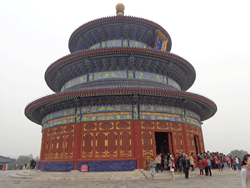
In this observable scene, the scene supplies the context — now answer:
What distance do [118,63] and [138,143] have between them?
26.2 feet

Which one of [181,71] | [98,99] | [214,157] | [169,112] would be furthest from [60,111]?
[214,157]

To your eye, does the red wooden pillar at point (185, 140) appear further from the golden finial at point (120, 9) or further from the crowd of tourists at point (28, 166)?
the crowd of tourists at point (28, 166)

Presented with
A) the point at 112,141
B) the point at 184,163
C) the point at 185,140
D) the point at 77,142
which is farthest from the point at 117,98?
the point at 185,140

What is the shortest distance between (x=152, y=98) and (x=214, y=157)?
8.08m

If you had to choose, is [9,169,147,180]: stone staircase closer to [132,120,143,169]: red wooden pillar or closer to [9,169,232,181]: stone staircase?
[9,169,232,181]: stone staircase

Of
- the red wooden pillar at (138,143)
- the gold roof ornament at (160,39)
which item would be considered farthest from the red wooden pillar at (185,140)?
the gold roof ornament at (160,39)

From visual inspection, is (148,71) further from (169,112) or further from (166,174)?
(166,174)

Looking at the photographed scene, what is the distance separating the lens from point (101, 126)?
15133mm

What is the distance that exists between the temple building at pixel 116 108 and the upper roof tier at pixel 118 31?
4.5 inches

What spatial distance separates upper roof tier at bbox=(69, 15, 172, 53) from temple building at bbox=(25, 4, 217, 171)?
0.38 ft

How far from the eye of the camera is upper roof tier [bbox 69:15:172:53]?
2094 centimetres

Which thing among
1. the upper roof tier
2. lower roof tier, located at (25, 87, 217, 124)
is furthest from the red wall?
the upper roof tier

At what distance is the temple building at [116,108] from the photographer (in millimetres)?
14555

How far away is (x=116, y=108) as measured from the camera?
15.4 meters
